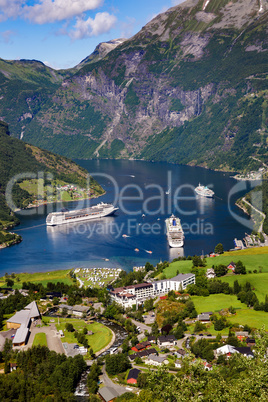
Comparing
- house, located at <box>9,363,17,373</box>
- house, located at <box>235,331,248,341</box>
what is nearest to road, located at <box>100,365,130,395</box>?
house, located at <box>9,363,17,373</box>

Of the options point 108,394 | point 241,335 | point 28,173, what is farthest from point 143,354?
point 28,173

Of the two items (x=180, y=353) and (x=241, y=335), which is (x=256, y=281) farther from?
(x=180, y=353)

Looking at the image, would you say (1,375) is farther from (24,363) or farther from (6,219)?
(6,219)

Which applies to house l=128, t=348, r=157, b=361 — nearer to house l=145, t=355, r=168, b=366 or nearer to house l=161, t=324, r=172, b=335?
house l=145, t=355, r=168, b=366

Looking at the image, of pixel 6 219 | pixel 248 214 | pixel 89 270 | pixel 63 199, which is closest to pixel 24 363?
pixel 89 270

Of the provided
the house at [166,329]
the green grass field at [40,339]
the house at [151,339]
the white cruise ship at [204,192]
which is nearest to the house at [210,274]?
the house at [166,329]

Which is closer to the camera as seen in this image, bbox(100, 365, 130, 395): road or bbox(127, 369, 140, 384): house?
bbox(100, 365, 130, 395): road

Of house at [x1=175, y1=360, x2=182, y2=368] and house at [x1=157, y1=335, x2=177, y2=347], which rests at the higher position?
house at [x1=157, y1=335, x2=177, y2=347]
